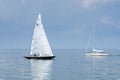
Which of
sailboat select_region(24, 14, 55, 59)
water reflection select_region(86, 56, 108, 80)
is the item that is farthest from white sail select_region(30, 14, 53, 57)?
water reflection select_region(86, 56, 108, 80)

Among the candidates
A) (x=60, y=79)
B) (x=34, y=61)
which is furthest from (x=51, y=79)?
(x=34, y=61)

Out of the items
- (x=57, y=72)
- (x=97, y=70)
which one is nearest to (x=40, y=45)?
(x=97, y=70)

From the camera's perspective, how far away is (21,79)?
249 ft

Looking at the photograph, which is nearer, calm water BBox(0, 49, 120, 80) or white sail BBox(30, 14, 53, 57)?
calm water BBox(0, 49, 120, 80)

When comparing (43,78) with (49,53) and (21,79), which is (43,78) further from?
(49,53)

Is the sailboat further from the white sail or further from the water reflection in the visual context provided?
the water reflection

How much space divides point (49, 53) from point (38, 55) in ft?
13.2

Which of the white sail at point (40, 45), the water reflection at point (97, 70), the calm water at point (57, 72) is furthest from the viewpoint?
the white sail at point (40, 45)

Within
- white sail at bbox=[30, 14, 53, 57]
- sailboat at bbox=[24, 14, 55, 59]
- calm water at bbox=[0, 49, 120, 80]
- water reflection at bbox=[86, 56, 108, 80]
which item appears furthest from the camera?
white sail at bbox=[30, 14, 53, 57]

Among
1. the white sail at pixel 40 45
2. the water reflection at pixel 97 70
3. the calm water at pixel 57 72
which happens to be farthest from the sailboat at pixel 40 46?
the water reflection at pixel 97 70

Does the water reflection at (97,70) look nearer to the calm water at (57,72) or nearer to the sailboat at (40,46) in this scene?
the calm water at (57,72)

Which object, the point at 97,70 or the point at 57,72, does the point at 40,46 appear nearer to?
the point at 97,70

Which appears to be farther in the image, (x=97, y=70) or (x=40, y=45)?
(x=40, y=45)

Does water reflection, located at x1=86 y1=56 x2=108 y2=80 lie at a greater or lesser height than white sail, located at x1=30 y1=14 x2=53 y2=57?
lesser
